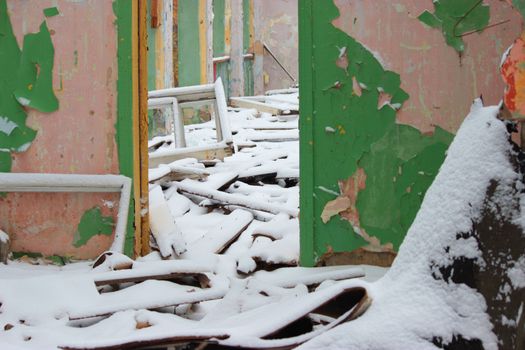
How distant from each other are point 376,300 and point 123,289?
1.52 meters

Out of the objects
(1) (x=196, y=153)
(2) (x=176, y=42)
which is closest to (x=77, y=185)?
(1) (x=196, y=153)

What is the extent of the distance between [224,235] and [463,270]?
223 centimetres

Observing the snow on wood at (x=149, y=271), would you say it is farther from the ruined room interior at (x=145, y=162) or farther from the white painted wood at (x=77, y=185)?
the white painted wood at (x=77, y=185)

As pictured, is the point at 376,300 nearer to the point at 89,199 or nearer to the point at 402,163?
the point at 402,163

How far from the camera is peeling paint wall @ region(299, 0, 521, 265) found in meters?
2.87

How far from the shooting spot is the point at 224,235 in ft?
12.0

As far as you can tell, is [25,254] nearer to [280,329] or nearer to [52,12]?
[52,12]

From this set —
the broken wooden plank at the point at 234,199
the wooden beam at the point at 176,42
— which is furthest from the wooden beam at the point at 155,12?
the broken wooden plank at the point at 234,199

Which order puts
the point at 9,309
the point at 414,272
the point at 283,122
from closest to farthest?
1. the point at 414,272
2. the point at 9,309
3. the point at 283,122

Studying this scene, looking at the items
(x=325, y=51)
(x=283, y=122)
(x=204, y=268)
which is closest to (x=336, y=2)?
(x=325, y=51)

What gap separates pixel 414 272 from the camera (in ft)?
5.51

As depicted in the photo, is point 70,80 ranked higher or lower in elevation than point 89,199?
higher

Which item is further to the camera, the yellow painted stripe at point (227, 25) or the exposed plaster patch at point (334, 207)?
the yellow painted stripe at point (227, 25)

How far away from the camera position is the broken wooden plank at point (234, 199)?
4231 millimetres
